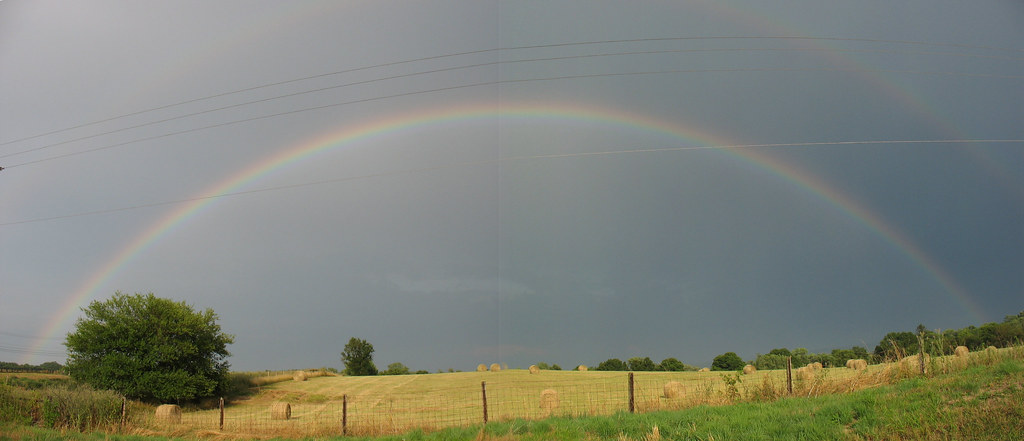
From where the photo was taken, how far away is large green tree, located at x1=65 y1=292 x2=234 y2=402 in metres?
25.0

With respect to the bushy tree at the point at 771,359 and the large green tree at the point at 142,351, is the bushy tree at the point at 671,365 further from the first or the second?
the large green tree at the point at 142,351

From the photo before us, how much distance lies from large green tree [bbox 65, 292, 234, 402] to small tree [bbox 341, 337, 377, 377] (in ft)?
120

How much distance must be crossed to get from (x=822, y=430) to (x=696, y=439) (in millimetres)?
1820

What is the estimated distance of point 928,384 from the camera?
417 inches

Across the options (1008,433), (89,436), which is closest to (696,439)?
(1008,433)

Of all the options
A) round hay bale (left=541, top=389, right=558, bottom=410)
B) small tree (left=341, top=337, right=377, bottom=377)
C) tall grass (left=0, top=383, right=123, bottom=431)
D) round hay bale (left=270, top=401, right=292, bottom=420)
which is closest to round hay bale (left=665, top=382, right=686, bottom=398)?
round hay bale (left=541, top=389, right=558, bottom=410)

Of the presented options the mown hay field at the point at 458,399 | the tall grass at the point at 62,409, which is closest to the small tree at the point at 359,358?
the mown hay field at the point at 458,399

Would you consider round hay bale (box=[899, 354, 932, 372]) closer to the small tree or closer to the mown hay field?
the mown hay field

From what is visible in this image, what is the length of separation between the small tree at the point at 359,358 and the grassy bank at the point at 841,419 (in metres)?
54.2

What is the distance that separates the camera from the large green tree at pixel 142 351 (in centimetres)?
2495

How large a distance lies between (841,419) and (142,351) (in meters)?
27.7

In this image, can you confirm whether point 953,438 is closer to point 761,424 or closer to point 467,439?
point 761,424

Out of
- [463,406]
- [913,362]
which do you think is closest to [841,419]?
[913,362]

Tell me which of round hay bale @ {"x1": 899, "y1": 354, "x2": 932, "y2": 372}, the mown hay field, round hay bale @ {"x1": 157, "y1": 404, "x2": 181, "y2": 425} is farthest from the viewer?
round hay bale @ {"x1": 157, "y1": 404, "x2": 181, "y2": 425}
